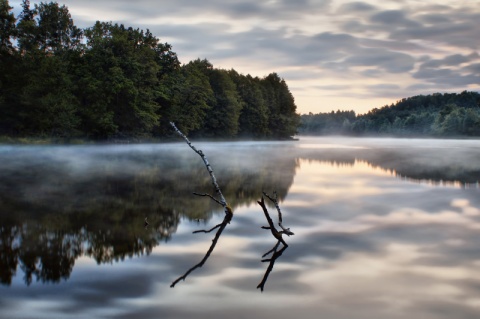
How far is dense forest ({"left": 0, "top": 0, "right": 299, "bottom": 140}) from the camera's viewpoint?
58594 millimetres

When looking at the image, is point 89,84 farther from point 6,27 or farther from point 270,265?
point 270,265

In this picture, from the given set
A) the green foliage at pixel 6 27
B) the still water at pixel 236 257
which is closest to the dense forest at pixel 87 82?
the green foliage at pixel 6 27

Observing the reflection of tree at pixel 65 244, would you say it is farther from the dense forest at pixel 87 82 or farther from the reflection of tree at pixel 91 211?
the dense forest at pixel 87 82

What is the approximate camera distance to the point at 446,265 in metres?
7.73

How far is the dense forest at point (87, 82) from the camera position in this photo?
58594 mm

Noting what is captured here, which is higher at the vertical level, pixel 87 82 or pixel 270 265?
pixel 87 82

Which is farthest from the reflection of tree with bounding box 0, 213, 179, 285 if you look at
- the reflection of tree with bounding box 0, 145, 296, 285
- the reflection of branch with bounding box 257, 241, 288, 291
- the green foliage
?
the green foliage

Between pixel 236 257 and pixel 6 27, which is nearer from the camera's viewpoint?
pixel 236 257

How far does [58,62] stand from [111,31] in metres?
13.1

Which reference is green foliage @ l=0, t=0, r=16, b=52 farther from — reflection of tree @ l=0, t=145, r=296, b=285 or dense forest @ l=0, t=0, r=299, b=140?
reflection of tree @ l=0, t=145, r=296, b=285

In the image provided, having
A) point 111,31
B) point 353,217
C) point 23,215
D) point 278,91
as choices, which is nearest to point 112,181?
point 23,215

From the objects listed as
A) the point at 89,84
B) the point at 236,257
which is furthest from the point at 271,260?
the point at 89,84

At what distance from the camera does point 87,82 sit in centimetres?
6506

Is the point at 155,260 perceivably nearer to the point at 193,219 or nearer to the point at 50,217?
the point at 193,219
